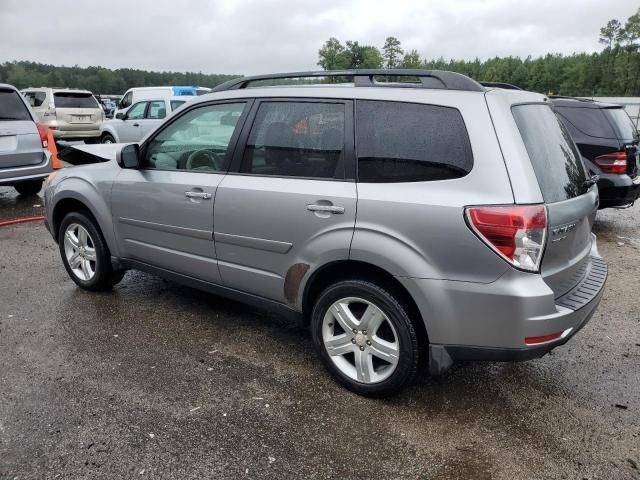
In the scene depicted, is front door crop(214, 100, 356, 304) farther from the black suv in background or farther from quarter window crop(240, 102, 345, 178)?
the black suv in background

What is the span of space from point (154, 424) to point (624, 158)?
6.54 metres

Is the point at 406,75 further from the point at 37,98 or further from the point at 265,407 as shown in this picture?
the point at 37,98

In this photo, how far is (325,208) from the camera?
2992 mm

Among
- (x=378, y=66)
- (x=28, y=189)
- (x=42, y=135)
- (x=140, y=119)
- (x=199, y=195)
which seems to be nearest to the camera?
(x=199, y=195)

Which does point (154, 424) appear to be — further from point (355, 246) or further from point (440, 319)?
point (440, 319)

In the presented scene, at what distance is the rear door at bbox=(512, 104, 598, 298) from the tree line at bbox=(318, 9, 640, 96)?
5325 cm

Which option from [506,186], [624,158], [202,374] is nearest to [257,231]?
[202,374]

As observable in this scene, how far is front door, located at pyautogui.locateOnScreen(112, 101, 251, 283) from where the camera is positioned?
3.65 m

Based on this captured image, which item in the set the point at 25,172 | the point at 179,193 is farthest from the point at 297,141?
the point at 25,172

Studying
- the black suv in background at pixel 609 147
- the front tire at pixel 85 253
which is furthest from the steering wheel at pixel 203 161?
the black suv in background at pixel 609 147

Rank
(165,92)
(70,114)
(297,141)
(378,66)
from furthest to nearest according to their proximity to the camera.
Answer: (378,66) < (70,114) < (165,92) < (297,141)

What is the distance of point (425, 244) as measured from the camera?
8.77 feet

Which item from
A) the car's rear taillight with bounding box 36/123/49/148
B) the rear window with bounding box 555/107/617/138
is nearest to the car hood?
the car's rear taillight with bounding box 36/123/49/148

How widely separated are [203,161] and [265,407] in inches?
69.8
